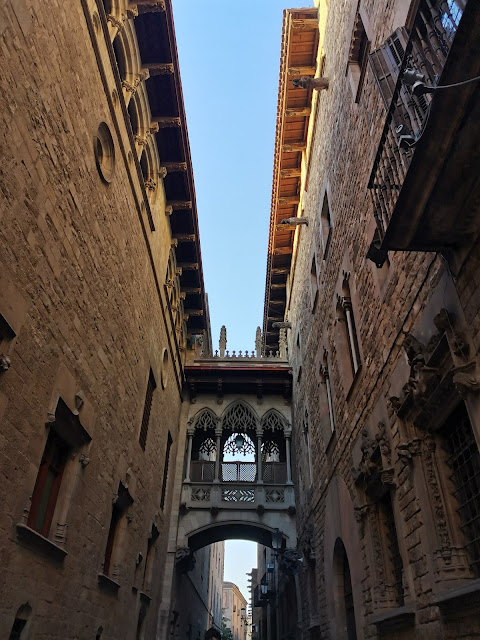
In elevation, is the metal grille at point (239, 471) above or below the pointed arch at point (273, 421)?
below

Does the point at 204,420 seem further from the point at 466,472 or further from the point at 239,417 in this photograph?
the point at 466,472

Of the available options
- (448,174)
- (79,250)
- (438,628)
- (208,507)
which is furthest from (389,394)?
(208,507)

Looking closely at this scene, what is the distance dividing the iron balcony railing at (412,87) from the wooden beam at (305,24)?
9836mm

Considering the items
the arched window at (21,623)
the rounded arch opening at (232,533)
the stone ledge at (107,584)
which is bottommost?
the arched window at (21,623)

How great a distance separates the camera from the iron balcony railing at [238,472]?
16.2 m

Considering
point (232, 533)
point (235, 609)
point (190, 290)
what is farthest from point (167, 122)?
point (235, 609)

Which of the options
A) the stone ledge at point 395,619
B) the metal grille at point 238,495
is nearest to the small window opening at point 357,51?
the stone ledge at point 395,619

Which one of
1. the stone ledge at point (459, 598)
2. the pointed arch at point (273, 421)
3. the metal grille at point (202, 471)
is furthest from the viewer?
the pointed arch at point (273, 421)

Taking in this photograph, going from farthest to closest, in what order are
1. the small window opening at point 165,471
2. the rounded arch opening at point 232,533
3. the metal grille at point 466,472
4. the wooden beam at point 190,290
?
the wooden beam at point 190,290 < the rounded arch opening at point 232,533 < the small window opening at point 165,471 < the metal grille at point 466,472

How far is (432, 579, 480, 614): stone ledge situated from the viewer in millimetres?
3623

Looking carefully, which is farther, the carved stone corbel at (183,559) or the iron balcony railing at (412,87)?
the carved stone corbel at (183,559)

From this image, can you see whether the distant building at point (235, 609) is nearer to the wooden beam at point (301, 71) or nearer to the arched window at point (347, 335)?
the arched window at point (347, 335)

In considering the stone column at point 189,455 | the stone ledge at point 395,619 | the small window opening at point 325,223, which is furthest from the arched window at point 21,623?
the stone column at point 189,455

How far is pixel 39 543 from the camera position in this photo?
18.2 feet
